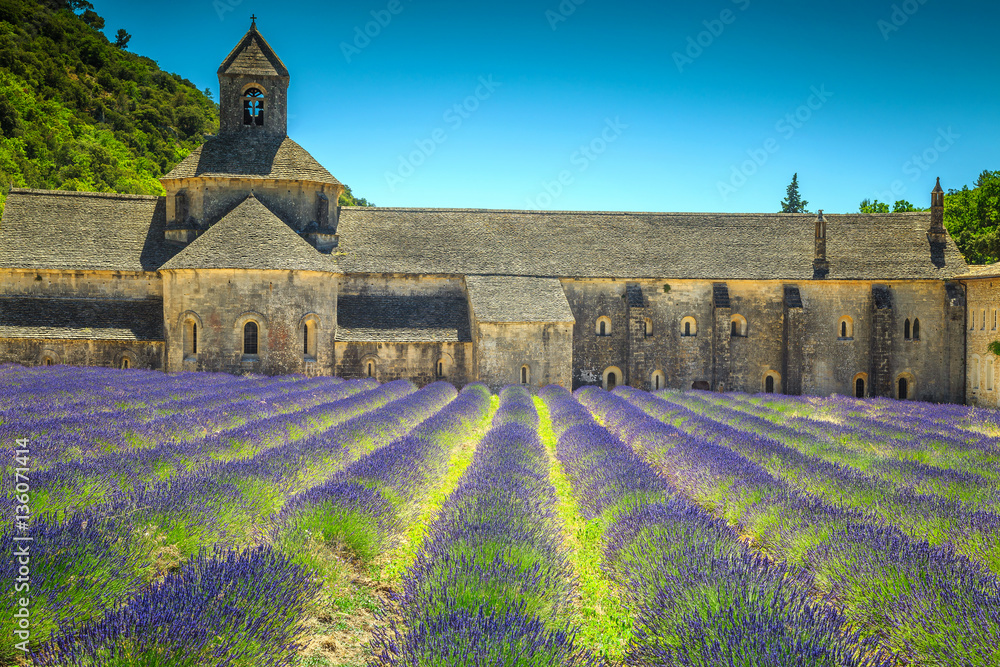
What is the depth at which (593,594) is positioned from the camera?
5.46 meters

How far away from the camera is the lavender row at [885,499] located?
18.7 ft

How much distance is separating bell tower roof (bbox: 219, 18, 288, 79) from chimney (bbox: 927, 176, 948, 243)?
31.5 m

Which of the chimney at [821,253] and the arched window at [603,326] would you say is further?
the chimney at [821,253]

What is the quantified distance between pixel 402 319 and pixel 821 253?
19390 mm

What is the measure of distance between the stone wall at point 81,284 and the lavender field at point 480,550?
17.2m

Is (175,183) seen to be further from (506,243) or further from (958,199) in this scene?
(958,199)

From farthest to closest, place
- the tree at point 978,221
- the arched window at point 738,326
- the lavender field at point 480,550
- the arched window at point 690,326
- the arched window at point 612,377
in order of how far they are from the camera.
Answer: the tree at point 978,221, the arched window at point 738,326, the arched window at point 690,326, the arched window at point 612,377, the lavender field at point 480,550

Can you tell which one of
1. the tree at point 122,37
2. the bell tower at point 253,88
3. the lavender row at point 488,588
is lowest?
the lavender row at point 488,588

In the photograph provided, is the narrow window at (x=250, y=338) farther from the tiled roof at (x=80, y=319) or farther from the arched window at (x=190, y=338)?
the tiled roof at (x=80, y=319)

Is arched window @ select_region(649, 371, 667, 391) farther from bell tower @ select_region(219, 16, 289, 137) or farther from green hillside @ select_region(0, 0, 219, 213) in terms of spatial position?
green hillside @ select_region(0, 0, 219, 213)

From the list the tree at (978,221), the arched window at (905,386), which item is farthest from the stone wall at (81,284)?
the tree at (978,221)

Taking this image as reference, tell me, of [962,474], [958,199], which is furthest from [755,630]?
[958,199]

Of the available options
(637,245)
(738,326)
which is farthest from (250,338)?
(738,326)

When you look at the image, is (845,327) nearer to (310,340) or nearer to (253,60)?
(310,340)
